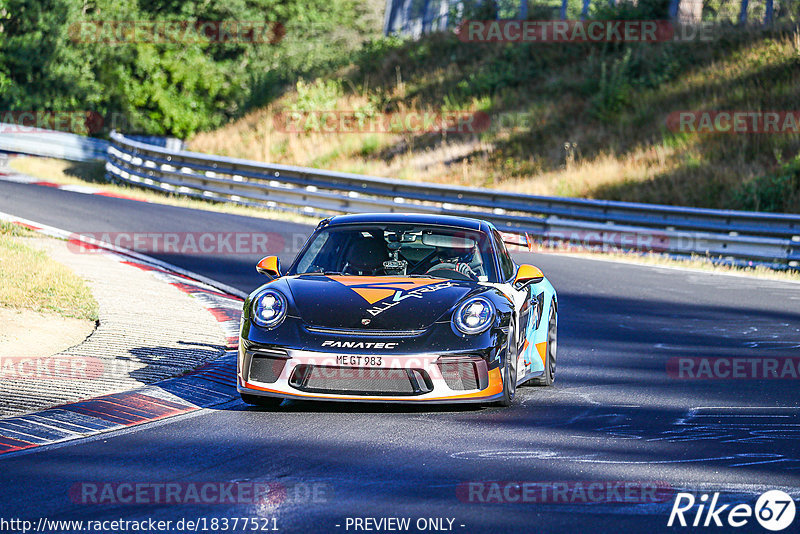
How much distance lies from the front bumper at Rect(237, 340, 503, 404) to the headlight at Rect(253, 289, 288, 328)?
21 cm

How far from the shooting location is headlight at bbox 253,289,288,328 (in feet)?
24.5

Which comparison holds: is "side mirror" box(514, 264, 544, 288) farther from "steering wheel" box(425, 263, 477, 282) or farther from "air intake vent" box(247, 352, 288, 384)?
"air intake vent" box(247, 352, 288, 384)

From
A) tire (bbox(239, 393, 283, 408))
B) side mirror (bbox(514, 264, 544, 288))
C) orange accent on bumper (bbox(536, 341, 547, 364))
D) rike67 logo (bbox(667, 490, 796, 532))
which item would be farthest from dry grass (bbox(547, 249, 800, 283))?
rike67 logo (bbox(667, 490, 796, 532))

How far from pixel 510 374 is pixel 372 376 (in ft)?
3.52

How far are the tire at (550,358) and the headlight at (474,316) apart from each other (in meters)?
1.43

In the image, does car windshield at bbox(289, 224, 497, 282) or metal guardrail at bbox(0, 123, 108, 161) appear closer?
car windshield at bbox(289, 224, 497, 282)

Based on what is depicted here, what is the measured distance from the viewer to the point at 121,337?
1003cm

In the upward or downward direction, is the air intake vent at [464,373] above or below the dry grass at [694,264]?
above

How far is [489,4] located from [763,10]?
9.83 metres

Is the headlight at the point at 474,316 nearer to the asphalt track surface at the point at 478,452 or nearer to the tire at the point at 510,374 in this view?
the tire at the point at 510,374

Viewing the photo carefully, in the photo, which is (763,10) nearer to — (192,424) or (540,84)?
(540,84)

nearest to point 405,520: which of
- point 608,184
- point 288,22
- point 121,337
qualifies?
point 121,337

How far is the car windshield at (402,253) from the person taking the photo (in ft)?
27.6

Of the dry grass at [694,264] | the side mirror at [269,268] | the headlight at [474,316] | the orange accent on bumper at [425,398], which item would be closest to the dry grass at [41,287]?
the side mirror at [269,268]
